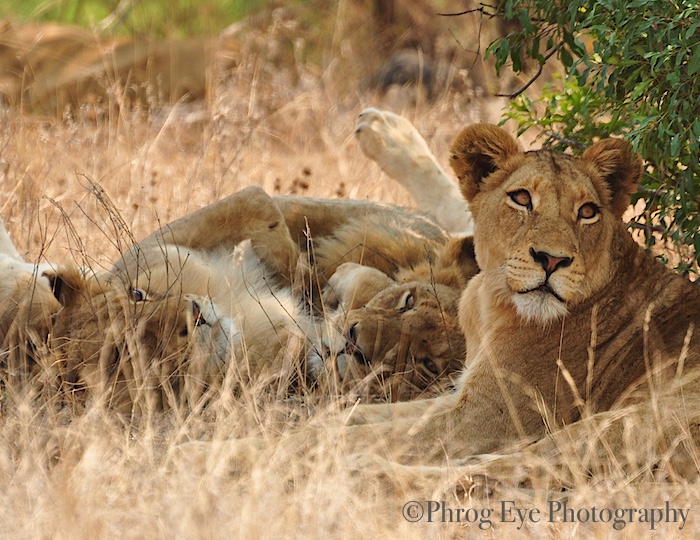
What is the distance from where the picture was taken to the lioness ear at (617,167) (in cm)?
394

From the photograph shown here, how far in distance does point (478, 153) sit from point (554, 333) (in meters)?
0.80

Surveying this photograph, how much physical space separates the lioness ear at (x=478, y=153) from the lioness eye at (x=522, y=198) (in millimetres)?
234

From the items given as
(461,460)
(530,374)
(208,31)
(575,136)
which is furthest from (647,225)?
(208,31)

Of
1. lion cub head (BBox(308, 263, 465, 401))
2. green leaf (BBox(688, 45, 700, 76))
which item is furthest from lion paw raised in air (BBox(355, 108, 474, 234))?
green leaf (BBox(688, 45, 700, 76))

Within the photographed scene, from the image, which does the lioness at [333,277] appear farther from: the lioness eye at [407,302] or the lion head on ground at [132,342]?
the lion head on ground at [132,342]

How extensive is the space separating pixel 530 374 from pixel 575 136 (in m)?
1.55

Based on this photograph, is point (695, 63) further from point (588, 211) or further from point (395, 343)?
point (395, 343)

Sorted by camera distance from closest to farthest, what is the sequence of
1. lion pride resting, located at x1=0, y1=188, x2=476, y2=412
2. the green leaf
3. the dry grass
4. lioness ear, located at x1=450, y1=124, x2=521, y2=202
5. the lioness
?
the dry grass, the green leaf, lioness ear, located at x1=450, y1=124, x2=521, y2=202, lion pride resting, located at x1=0, y1=188, x2=476, y2=412, the lioness

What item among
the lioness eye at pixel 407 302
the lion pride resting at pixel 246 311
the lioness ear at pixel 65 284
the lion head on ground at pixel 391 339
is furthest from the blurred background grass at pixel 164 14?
the lioness eye at pixel 407 302

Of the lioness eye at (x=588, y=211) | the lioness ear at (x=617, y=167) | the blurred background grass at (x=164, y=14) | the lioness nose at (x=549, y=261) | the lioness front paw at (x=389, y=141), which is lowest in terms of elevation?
the blurred background grass at (x=164, y=14)

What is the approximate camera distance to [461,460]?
3.47 meters

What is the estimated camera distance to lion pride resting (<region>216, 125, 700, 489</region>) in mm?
3559

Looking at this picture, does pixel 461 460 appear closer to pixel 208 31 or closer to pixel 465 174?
pixel 465 174

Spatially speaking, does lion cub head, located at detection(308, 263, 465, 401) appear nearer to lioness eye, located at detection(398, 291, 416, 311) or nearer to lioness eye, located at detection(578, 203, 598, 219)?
lioness eye, located at detection(398, 291, 416, 311)
